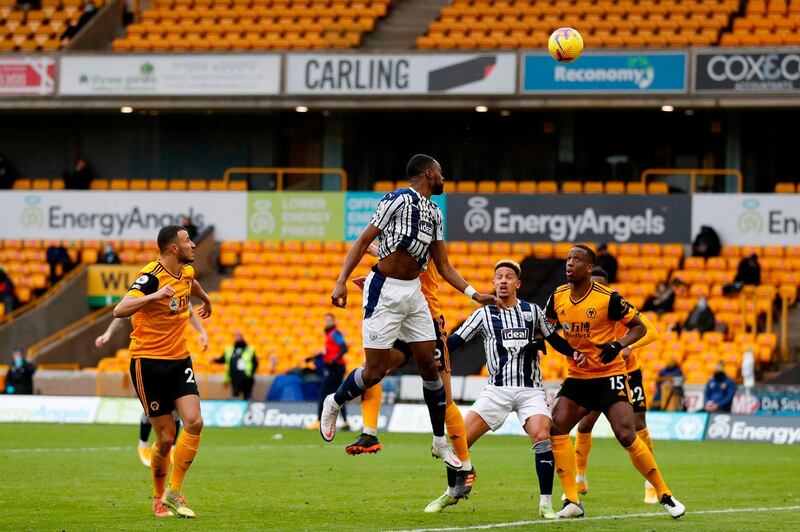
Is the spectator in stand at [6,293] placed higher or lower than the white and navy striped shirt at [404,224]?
lower

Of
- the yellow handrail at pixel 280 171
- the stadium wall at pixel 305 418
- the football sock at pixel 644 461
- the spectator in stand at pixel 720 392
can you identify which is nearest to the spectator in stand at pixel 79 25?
the yellow handrail at pixel 280 171

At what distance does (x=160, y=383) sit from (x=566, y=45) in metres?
9.08

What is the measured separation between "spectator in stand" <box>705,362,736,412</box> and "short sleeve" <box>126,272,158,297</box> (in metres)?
16.6

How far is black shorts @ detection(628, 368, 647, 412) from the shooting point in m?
13.9

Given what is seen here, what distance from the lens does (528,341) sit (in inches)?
473

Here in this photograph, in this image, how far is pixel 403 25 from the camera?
124 ft

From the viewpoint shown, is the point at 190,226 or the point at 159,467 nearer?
the point at 159,467

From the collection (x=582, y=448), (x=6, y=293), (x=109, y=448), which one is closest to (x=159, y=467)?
(x=582, y=448)

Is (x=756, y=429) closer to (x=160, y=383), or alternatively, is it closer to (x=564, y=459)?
(x=564, y=459)

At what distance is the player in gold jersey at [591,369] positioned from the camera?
1170 centimetres

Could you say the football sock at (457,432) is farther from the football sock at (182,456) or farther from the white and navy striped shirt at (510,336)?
the football sock at (182,456)

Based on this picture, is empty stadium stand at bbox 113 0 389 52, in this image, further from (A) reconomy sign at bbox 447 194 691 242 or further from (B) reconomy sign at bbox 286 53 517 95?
(A) reconomy sign at bbox 447 194 691 242

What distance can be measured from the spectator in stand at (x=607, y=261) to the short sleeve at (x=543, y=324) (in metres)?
18.4

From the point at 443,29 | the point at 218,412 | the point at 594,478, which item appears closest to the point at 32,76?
the point at 443,29
